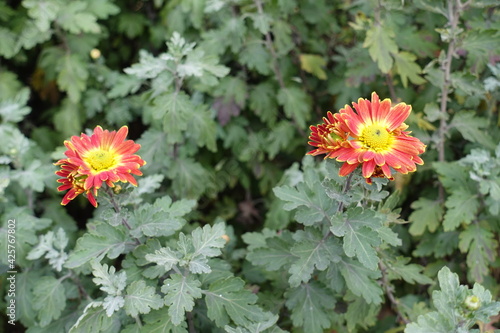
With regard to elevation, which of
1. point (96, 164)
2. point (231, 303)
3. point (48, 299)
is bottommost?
point (48, 299)

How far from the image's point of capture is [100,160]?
1.58 metres

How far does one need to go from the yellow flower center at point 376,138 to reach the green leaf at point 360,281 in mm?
550

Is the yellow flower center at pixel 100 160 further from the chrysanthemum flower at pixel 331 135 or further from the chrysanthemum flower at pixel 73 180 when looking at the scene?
the chrysanthemum flower at pixel 331 135

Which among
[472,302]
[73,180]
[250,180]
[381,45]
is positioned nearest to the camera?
[472,302]

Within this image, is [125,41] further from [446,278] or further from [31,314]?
[446,278]

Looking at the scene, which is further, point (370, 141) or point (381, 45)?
point (381, 45)

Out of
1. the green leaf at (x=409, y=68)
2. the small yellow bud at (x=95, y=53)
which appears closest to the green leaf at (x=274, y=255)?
the green leaf at (x=409, y=68)

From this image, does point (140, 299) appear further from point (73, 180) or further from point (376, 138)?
point (376, 138)

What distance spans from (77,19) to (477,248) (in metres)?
2.46

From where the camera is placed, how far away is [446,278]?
1537 mm

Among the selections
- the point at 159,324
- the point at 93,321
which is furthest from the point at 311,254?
the point at 93,321

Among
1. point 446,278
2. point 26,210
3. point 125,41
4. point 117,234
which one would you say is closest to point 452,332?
point 446,278

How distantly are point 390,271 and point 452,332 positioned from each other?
554 millimetres

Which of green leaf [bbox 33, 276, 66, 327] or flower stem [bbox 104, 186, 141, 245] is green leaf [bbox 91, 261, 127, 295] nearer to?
flower stem [bbox 104, 186, 141, 245]
